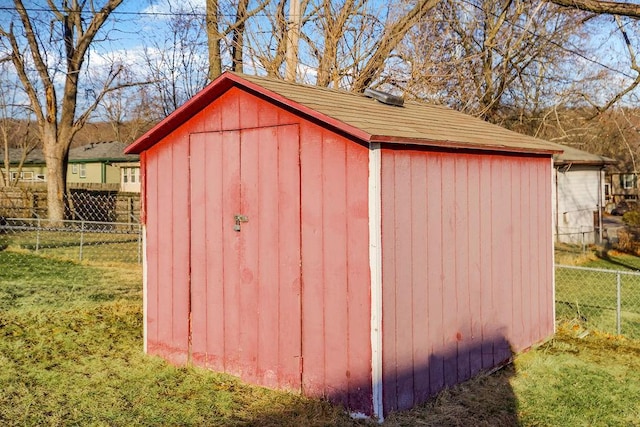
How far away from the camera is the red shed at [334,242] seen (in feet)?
17.5

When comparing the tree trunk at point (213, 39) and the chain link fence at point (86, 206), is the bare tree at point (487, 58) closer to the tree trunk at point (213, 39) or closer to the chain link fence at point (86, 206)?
the tree trunk at point (213, 39)

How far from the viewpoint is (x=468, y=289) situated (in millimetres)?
6297

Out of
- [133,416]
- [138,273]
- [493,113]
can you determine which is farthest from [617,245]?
[133,416]

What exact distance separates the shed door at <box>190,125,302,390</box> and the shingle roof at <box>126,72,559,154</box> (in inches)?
12.7

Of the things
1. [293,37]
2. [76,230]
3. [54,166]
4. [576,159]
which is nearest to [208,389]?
[76,230]

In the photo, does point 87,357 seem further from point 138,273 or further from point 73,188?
point 73,188

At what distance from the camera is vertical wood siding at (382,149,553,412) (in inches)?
213

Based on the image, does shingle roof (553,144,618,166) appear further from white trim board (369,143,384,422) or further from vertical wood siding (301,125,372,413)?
white trim board (369,143,384,422)

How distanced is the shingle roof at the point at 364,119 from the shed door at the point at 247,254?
323 mm

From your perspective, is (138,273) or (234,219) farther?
(138,273)

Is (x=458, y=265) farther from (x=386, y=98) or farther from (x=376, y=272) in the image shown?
(x=386, y=98)

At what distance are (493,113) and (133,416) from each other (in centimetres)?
1624

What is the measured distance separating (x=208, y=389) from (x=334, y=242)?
191 cm

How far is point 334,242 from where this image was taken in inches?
216
